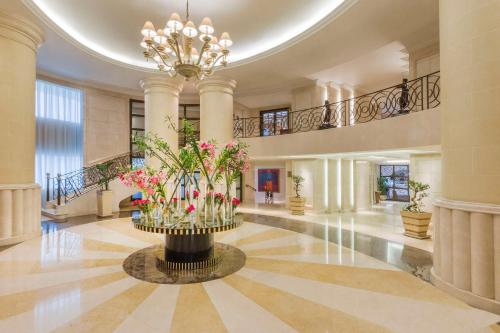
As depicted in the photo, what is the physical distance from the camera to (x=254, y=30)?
7.36 metres

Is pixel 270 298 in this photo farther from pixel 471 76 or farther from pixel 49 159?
pixel 49 159

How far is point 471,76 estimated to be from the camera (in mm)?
3193

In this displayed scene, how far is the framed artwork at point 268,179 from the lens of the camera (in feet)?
46.5

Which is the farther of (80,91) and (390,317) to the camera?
(80,91)

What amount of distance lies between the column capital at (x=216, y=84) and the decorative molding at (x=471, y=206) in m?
7.60

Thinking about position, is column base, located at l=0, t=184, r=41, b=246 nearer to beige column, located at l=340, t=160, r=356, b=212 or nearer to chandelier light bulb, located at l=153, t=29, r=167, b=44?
chandelier light bulb, located at l=153, t=29, r=167, b=44

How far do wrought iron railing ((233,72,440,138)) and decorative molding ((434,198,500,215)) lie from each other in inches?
108

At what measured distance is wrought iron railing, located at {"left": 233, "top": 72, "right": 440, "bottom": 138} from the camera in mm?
6195

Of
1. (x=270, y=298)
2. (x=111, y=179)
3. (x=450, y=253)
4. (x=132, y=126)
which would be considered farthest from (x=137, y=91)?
(x=450, y=253)

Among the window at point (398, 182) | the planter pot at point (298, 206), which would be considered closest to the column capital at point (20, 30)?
the planter pot at point (298, 206)

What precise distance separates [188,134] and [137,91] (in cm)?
885

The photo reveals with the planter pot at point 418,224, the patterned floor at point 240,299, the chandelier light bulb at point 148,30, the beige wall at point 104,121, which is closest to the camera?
the patterned floor at point 240,299

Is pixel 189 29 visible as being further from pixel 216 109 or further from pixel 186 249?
pixel 216 109

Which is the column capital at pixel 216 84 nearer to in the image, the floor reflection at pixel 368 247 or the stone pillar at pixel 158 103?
the stone pillar at pixel 158 103
